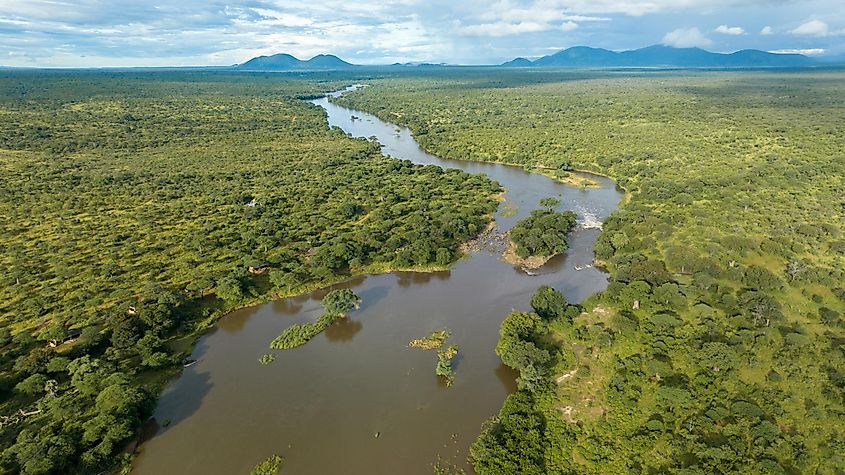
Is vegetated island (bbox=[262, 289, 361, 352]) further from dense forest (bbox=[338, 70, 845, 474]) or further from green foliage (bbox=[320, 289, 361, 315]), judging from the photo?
dense forest (bbox=[338, 70, 845, 474])

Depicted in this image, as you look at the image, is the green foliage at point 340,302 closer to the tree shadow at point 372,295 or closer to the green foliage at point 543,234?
the tree shadow at point 372,295

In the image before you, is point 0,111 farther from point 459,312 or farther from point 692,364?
point 692,364

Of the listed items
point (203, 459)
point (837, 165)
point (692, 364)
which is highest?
point (837, 165)

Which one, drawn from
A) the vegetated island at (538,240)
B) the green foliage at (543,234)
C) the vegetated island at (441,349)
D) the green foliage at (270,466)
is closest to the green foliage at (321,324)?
the vegetated island at (441,349)

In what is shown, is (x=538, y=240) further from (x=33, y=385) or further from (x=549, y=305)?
(x=33, y=385)

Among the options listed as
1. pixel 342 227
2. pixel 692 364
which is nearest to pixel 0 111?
pixel 342 227

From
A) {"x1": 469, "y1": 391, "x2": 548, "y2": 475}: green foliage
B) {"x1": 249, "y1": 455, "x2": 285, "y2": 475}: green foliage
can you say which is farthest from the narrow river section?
{"x1": 469, "y1": 391, "x2": 548, "y2": 475}: green foliage
